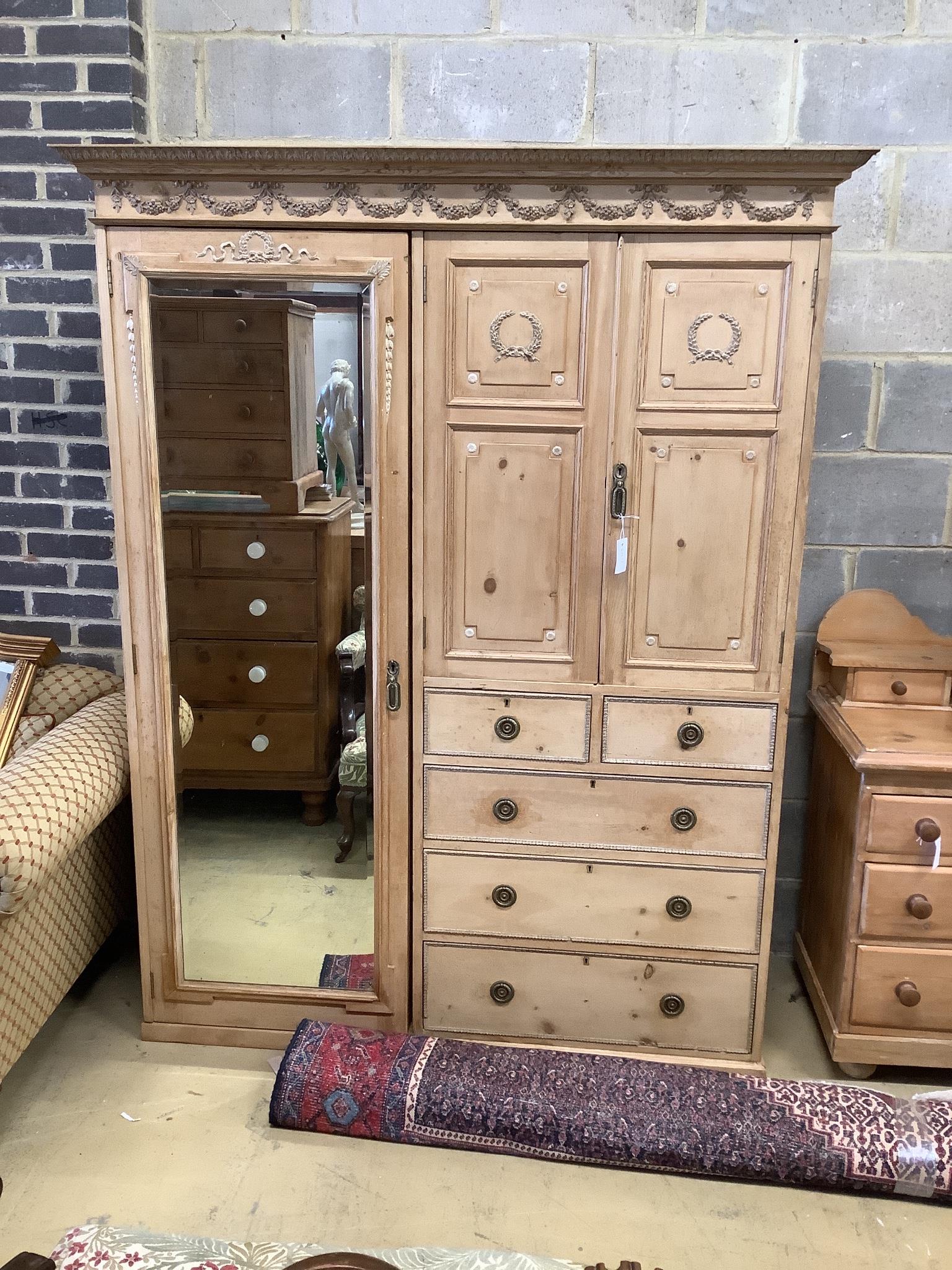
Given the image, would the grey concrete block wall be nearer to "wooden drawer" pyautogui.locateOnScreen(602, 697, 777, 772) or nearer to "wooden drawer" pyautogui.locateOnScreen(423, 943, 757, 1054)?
"wooden drawer" pyautogui.locateOnScreen(602, 697, 777, 772)

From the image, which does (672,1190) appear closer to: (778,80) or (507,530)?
(507,530)

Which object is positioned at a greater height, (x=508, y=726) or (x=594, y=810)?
(x=508, y=726)

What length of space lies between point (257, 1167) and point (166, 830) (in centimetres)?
→ 71

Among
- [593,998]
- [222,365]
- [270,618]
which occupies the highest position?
[222,365]

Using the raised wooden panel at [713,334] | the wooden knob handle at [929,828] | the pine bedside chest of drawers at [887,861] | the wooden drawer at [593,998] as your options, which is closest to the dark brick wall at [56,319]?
the wooden drawer at [593,998]

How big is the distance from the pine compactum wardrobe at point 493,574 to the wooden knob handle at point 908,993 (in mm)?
299

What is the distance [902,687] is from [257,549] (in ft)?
4.97

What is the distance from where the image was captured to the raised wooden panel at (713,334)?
1.85 meters

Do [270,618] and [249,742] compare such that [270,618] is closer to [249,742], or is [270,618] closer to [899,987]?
[249,742]

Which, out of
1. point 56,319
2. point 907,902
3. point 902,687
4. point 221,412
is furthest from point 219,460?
point 907,902

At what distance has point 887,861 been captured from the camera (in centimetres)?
206

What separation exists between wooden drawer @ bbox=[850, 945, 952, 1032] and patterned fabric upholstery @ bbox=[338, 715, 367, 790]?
1146 mm

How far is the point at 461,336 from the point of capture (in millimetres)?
1916

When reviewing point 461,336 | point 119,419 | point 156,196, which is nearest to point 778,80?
point 461,336
